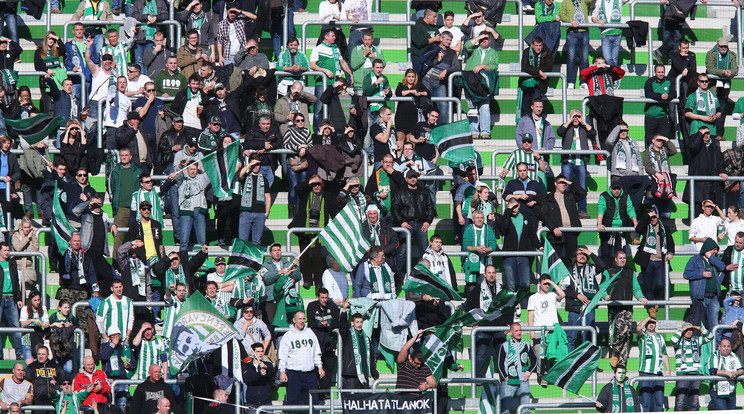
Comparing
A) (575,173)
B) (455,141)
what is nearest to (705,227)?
(575,173)

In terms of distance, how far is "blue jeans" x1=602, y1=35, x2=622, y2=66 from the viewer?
2566cm

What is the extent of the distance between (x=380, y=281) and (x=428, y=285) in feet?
2.49

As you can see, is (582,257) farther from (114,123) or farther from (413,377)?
(114,123)

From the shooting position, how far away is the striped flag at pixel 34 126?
77.6 ft

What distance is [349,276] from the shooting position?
75.0 feet

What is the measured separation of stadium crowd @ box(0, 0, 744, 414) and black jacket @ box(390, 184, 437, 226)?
0.03 meters

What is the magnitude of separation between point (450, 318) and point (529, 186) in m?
3.03

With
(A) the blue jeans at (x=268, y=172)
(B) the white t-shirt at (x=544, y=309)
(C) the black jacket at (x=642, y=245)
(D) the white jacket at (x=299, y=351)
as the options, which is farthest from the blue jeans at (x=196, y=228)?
(C) the black jacket at (x=642, y=245)

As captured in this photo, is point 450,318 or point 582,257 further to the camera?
point 582,257

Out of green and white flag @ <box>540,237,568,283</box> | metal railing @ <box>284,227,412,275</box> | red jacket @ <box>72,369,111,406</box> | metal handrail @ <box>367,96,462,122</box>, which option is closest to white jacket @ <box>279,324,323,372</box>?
metal railing @ <box>284,227,412,275</box>

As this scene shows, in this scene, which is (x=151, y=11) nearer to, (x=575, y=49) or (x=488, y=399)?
(x=575, y=49)

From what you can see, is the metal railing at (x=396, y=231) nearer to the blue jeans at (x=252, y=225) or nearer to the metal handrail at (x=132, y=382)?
the blue jeans at (x=252, y=225)

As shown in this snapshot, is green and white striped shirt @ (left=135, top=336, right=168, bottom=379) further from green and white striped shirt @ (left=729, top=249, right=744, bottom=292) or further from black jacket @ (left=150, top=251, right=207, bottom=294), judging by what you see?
green and white striped shirt @ (left=729, top=249, right=744, bottom=292)

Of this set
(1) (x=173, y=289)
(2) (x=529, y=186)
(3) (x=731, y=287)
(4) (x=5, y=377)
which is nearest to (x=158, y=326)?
→ (1) (x=173, y=289)
